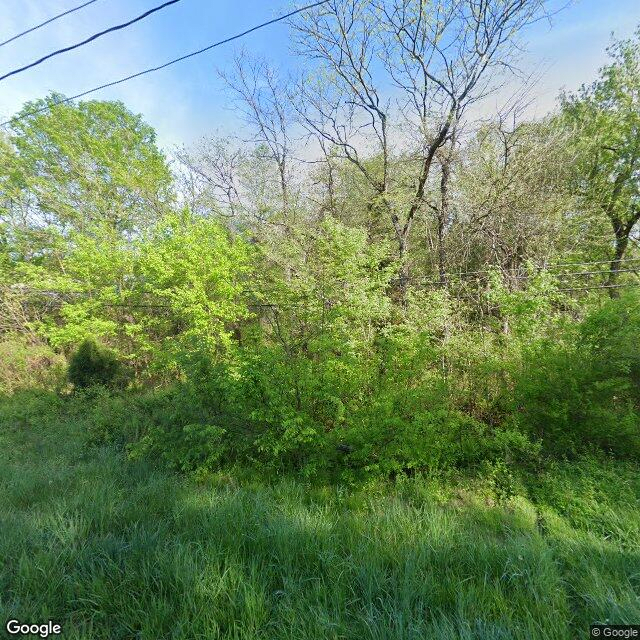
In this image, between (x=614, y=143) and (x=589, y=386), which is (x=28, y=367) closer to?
(x=589, y=386)

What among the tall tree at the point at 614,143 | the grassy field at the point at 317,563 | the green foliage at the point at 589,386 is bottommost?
the grassy field at the point at 317,563

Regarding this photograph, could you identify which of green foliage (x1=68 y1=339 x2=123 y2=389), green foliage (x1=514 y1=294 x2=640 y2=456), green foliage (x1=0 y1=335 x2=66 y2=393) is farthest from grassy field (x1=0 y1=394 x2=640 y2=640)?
green foliage (x1=0 y1=335 x2=66 y2=393)

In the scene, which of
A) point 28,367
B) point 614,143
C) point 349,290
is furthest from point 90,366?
point 614,143

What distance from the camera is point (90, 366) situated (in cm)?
931

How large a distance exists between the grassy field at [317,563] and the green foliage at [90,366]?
6.55 metres

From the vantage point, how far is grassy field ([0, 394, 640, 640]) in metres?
1.78

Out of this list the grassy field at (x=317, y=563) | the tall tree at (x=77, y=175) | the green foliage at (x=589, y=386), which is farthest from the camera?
the tall tree at (x=77, y=175)

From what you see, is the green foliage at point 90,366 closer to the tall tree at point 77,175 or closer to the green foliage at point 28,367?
the green foliage at point 28,367

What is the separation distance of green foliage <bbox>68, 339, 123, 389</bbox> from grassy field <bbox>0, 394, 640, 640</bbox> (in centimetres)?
655

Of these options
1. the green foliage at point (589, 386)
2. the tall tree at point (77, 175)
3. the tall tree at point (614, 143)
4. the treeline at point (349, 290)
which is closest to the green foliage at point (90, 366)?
the treeline at point (349, 290)

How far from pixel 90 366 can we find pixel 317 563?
9.82 meters

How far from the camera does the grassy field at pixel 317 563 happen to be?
5.82ft

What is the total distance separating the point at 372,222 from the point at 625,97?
10.2 metres

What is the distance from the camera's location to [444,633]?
1.58 metres
